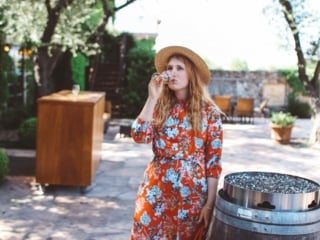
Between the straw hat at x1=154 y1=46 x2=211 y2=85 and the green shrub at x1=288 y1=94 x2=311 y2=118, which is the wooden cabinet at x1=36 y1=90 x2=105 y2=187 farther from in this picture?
the green shrub at x1=288 y1=94 x2=311 y2=118

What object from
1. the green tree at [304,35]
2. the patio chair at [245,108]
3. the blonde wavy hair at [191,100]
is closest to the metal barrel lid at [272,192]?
the blonde wavy hair at [191,100]

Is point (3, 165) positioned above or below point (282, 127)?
below

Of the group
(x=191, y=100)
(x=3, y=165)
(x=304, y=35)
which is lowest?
(x=3, y=165)

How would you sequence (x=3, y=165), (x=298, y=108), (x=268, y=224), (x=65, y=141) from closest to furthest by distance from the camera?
1. (x=268, y=224)
2. (x=65, y=141)
3. (x=3, y=165)
4. (x=298, y=108)

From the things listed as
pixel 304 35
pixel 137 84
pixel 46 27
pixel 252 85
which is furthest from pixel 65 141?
pixel 252 85

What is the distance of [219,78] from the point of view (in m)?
18.6

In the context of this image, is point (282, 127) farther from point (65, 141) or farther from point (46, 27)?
point (65, 141)

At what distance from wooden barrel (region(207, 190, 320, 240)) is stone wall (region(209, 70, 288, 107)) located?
16.6 metres

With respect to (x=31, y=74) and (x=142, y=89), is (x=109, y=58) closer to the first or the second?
(x=142, y=89)

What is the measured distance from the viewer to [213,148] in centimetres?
244

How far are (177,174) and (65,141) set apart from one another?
342 cm

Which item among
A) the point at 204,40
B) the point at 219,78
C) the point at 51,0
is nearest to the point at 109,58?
the point at 219,78

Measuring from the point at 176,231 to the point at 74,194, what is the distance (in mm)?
3602

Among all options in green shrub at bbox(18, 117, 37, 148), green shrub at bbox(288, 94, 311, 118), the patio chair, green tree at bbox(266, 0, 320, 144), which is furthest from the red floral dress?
green shrub at bbox(288, 94, 311, 118)
